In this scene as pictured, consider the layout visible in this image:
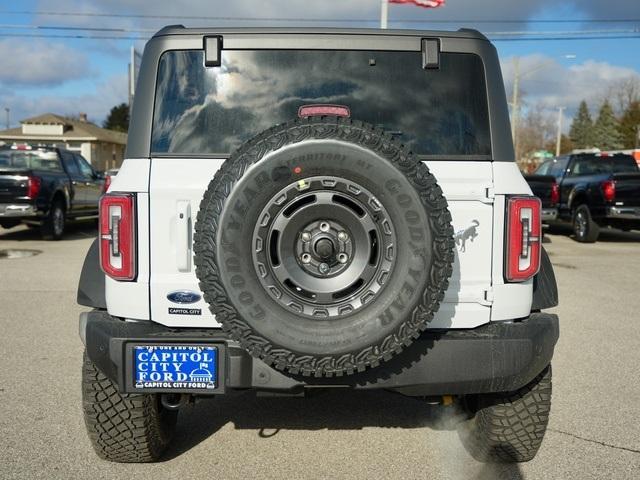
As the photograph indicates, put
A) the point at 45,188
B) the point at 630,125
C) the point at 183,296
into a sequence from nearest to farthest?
the point at 183,296
the point at 45,188
the point at 630,125

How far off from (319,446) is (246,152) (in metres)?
1.78

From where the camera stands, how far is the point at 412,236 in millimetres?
2578

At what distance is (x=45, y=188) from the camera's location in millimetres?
12344

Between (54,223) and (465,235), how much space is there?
11413 millimetres

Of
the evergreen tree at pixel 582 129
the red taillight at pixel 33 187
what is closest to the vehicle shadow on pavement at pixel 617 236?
the red taillight at pixel 33 187

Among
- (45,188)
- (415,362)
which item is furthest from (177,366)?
(45,188)

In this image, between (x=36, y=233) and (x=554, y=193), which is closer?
(x=554, y=193)

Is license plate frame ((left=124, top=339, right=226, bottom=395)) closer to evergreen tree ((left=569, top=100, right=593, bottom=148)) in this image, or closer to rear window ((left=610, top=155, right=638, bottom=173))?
rear window ((left=610, top=155, right=638, bottom=173))

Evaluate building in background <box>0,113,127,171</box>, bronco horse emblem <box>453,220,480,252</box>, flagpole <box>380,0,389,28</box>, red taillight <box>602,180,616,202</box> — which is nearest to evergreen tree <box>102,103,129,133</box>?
building in background <box>0,113,127,171</box>

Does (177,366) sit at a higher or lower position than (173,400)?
higher

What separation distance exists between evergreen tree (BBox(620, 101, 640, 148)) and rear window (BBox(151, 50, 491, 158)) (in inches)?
3287

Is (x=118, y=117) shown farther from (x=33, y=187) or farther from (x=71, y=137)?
(x=33, y=187)

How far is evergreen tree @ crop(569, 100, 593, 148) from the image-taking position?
96.2 meters

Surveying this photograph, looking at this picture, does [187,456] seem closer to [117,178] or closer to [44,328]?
[117,178]
